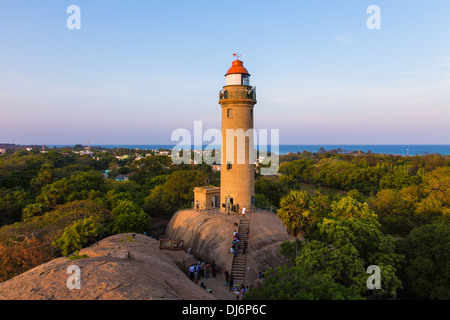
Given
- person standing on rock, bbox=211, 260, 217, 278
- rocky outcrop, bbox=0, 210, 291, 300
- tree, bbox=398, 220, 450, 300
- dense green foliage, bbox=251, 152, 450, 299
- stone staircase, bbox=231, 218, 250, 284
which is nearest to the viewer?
rocky outcrop, bbox=0, 210, 291, 300

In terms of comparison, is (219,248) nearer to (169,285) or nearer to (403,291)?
(169,285)

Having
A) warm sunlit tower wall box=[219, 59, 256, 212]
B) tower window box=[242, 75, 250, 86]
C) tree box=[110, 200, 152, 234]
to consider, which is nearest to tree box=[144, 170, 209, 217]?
tree box=[110, 200, 152, 234]

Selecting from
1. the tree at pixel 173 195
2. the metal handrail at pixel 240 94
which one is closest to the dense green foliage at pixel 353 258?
the metal handrail at pixel 240 94

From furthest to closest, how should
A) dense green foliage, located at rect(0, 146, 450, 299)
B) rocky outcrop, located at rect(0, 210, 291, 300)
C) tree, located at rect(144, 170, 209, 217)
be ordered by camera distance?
tree, located at rect(144, 170, 209, 217) → dense green foliage, located at rect(0, 146, 450, 299) → rocky outcrop, located at rect(0, 210, 291, 300)

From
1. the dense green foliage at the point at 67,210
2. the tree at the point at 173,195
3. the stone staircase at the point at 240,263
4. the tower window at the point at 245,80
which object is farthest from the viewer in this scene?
the tree at the point at 173,195

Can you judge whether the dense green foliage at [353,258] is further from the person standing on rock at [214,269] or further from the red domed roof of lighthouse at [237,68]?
the red domed roof of lighthouse at [237,68]

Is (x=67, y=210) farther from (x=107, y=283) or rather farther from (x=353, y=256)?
(x=353, y=256)

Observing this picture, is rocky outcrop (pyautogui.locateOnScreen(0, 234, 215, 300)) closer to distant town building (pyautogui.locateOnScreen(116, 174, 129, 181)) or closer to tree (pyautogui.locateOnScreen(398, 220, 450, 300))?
tree (pyautogui.locateOnScreen(398, 220, 450, 300))
